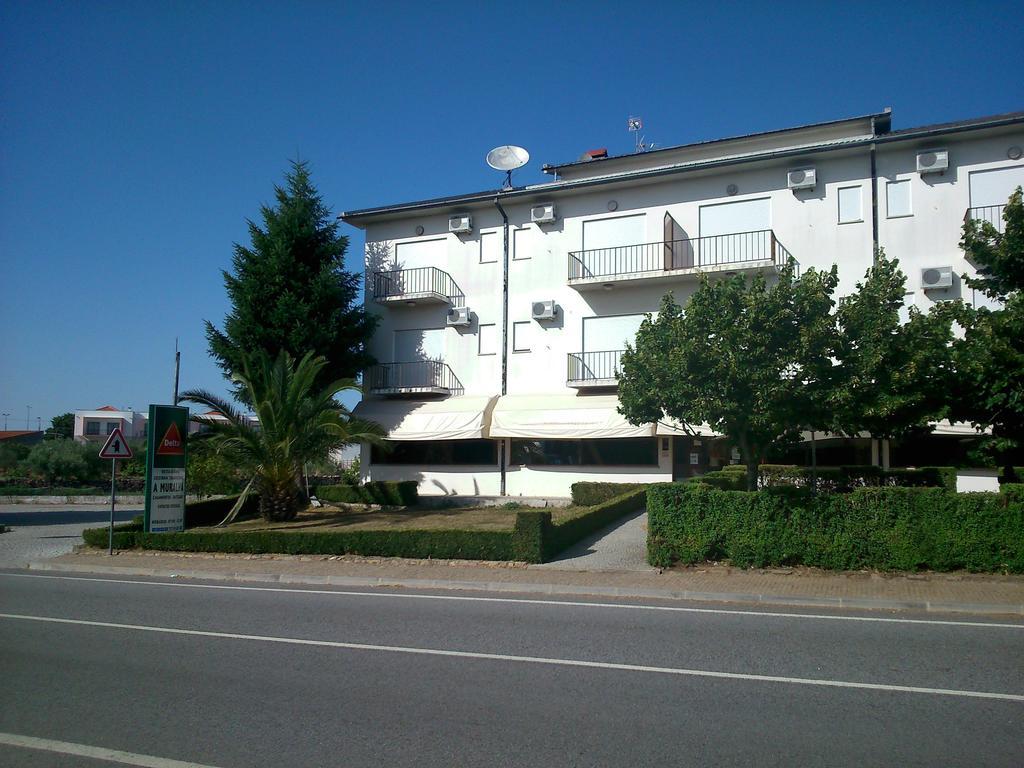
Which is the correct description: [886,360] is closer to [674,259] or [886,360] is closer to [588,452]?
[674,259]

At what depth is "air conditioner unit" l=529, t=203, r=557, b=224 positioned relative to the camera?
27656 millimetres

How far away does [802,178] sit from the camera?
24203mm

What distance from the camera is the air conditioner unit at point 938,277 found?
2228 centimetres

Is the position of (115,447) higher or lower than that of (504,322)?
lower

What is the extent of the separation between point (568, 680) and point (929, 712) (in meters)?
2.91

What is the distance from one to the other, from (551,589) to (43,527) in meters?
20.7

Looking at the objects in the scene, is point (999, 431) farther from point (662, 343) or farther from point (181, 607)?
point (181, 607)

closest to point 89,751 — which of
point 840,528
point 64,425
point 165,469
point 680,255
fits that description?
point 840,528

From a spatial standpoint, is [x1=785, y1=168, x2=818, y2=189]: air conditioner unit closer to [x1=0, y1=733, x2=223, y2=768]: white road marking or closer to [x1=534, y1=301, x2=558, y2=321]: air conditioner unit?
[x1=534, y1=301, x2=558, y2=321]: air conditioner unit

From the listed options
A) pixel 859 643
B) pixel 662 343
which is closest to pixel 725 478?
pixel 662 343

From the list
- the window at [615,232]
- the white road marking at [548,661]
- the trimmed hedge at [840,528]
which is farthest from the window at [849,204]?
the white road marking at [548,661]

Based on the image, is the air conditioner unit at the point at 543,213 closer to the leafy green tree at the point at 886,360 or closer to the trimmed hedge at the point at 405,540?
the trimmed hedge at the point at 405,540

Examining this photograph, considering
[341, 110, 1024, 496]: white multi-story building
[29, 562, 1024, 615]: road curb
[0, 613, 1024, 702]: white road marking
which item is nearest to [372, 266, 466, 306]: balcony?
[341, 110, 1024, 496]: white multi-story building

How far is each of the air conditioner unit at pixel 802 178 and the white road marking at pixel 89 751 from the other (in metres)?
23.9
